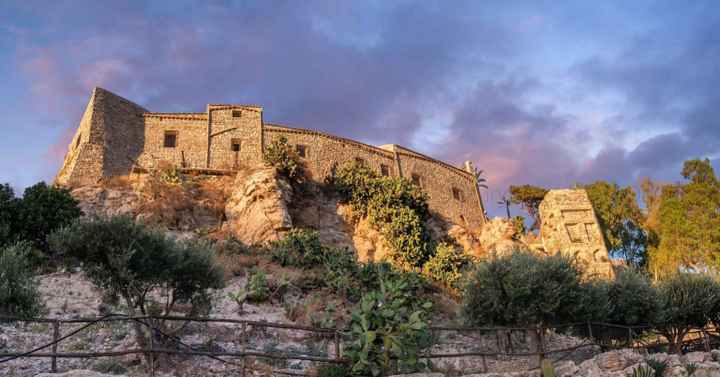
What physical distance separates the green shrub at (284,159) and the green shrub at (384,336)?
19.9 metres

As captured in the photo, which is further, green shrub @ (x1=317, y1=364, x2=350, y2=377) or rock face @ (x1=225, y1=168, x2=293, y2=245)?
rock face @ (x1=225, y1=168, x2=293, y2=245)

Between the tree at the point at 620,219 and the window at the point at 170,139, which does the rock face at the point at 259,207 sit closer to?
the window at the point at 170,139

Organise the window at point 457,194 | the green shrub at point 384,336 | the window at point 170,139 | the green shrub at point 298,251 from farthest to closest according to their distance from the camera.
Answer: the window at point 457,194 < the window at point 170,139 < the green shrub at point 298,251 < the green shrub at point 384,336

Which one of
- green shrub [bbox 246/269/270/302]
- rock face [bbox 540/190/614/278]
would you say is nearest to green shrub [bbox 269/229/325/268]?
green shrub [bbox 246/269/270/302]

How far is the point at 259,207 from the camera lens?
91.8ft

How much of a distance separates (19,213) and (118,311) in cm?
782

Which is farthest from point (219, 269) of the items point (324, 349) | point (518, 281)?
point (518, 281)

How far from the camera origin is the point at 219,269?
1469cm

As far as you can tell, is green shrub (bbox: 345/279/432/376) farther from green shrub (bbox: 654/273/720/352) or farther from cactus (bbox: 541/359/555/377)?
green shrub (bbox: 654/273/720/352)

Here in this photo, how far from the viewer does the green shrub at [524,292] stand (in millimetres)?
17094

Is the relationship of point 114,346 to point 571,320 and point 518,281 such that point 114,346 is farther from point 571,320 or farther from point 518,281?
point 571,320

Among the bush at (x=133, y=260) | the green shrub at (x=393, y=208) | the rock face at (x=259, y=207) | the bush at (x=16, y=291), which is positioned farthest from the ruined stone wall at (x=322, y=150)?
the bush at (x=16, y=291)

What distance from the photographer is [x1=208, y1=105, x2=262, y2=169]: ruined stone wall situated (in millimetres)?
33188


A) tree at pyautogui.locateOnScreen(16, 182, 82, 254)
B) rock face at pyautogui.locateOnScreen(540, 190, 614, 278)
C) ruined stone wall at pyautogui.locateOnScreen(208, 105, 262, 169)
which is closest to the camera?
tree at pyautogui.locateOnScreen(16, 182, 82, 254)
